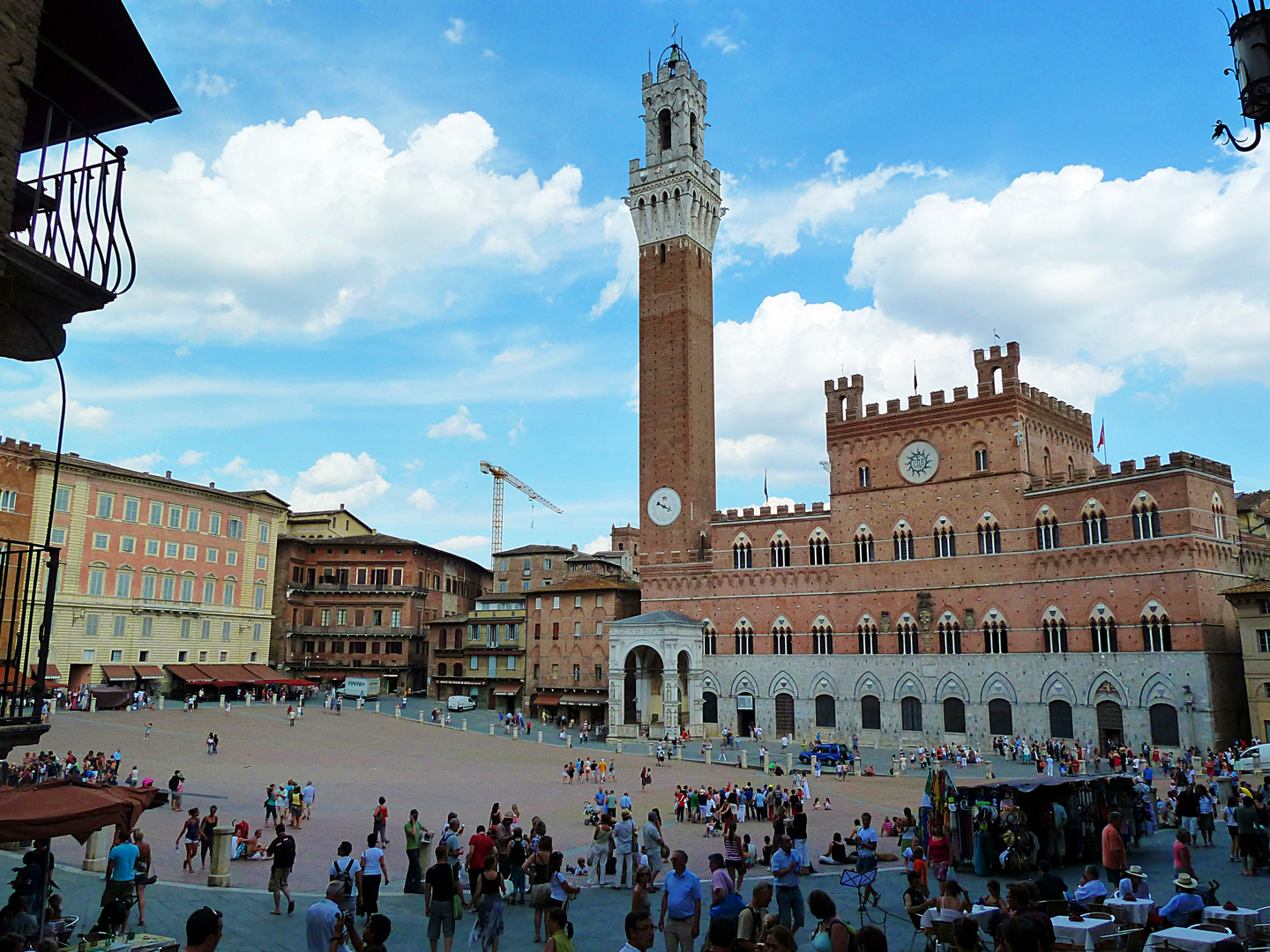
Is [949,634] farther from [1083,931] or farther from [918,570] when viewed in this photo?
[1083,931]

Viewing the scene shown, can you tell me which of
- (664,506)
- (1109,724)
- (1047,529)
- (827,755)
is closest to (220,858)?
(827,755)

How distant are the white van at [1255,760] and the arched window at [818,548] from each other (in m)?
22.3

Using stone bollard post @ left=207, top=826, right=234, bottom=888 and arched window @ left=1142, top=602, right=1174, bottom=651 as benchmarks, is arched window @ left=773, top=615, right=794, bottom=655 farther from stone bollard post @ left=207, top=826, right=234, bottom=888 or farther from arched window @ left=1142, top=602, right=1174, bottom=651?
stone bollard post @ left=207, top=826, right=234, bottom=888

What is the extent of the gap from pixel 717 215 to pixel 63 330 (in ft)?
201

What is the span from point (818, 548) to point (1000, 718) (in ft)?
43.3

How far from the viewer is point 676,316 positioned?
60.5m

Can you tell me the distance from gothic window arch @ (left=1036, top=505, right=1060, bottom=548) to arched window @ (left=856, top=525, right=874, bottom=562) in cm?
886

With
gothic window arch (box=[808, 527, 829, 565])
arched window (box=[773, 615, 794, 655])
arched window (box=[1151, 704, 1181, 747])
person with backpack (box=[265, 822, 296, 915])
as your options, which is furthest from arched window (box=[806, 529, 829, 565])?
person with backpack (box=[265, 822, 296, 915])

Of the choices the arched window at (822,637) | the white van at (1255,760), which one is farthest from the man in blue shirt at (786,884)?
the arched window at (822,637)

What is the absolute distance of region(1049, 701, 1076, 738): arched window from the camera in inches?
1652

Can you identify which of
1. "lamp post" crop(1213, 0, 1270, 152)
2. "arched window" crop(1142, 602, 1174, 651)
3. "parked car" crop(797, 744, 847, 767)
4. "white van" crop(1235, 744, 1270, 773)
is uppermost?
"lamp post" crop(1213, 0, 1270, 152)

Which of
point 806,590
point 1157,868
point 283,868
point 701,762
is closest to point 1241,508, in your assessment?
point 806,590

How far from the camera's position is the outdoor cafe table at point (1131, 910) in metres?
11.2

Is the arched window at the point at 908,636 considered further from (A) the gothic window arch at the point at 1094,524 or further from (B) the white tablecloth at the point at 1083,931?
(B) the white tablecloth at the point at 1083,931
